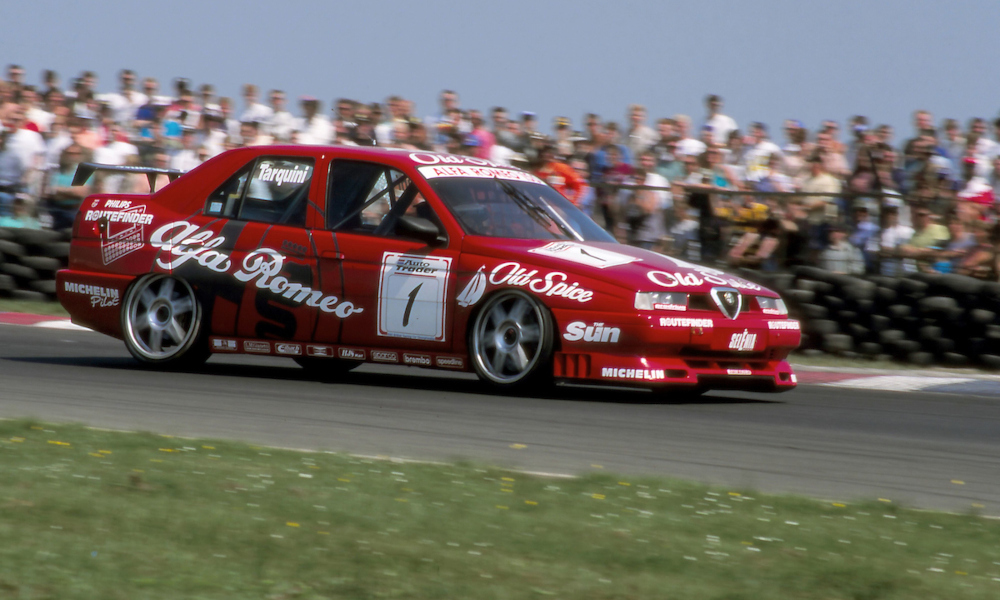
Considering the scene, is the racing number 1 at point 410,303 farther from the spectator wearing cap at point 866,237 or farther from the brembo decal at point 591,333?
the spectator wearing cap at point 866,237

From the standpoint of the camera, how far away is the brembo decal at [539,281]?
8242mm

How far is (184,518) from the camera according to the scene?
14.1 feet

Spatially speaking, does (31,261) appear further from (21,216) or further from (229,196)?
(229,196)

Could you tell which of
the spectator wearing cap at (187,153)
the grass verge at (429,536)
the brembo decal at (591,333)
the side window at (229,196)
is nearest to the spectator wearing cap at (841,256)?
the brembo decal at (591,333)

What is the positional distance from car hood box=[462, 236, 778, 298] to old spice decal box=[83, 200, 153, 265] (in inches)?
Result: 96.9

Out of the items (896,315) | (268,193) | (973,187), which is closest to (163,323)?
(268,193)

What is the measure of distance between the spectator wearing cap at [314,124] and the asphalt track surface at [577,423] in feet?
14.9

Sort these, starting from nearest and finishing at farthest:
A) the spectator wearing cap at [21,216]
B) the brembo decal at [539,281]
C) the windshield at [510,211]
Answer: the brembo decal at [539,281]
the windshield at [510,211]
the spectator wearing cap at [21,216]

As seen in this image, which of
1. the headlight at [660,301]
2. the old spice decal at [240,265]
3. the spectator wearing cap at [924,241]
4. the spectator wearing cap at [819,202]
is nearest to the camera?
the headlight at [660,301]

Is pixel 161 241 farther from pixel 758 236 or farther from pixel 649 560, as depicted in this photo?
pixel 649 560

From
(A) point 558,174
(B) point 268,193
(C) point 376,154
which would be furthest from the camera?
(A) point 558,174

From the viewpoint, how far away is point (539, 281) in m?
8.31

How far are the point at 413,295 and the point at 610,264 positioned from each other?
4.08 feet

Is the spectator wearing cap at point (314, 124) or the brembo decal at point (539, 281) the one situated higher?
the spectator wearing cap at point (314, 124)
